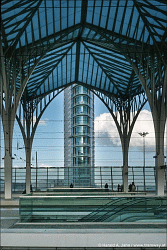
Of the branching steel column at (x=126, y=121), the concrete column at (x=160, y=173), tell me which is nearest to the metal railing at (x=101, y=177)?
the branching steel column at (x=126, y=121)

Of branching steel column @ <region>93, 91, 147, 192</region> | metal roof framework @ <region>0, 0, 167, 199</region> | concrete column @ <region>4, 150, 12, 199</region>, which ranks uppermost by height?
metal roof framework @ <region>0, 0, 167, 199</region>

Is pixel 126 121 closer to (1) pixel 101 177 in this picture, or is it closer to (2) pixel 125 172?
(2) pixel 125 172

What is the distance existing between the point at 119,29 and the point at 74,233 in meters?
22.8

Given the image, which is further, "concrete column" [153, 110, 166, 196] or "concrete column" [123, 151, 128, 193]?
"concrete column" [123, 151, 128, 193]

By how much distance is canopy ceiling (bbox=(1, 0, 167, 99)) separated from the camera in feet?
90.5

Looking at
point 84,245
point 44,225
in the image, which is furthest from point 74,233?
point 44,225

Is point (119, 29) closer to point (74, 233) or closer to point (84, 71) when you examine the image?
point (84, 71)

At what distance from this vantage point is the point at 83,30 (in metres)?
36.2

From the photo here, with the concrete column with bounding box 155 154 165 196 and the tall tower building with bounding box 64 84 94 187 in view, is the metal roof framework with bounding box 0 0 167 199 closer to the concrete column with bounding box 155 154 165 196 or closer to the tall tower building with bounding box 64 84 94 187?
the concrete column with bounding box 155 154 165 196

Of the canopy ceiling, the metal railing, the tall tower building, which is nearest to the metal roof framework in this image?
the canopy ceiling

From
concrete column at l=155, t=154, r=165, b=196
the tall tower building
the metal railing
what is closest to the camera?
concrete column at l=155, t=154, r=165, b=196

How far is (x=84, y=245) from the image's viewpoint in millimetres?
12766

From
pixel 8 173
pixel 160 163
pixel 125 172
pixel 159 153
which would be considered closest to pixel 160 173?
pixel 160 163

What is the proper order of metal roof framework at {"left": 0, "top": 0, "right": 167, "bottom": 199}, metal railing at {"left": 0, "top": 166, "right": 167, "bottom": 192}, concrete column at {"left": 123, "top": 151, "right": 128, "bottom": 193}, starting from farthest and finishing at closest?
metal railing at {"left": 0, "top": 166, "right": 167, "bottom": 192}, concrete column at {"left": 123, "top": 151, "right": 128, "bottom": 193}, metal roof framework at {"left": 0, "top": 0, "right": 167, "bottom": 199}
